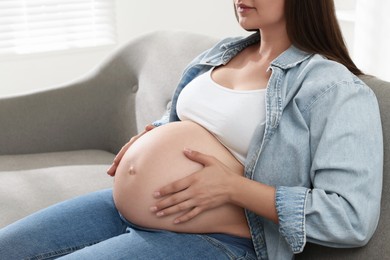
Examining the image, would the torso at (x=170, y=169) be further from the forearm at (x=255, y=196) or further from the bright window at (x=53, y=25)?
the bright window at (x=53, y=25)

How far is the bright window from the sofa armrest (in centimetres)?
138

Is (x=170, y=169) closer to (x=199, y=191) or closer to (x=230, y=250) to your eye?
(x=199, y=191)

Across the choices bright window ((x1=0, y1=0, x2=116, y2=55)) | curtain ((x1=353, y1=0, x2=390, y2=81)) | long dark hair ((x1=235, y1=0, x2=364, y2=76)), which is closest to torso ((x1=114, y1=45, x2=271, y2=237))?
long dark hair ((x1=235, y1=0, x2=364, y2=76))

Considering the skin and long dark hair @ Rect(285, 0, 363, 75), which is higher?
long dark hair @ Rect(285, 0, 363, 75)

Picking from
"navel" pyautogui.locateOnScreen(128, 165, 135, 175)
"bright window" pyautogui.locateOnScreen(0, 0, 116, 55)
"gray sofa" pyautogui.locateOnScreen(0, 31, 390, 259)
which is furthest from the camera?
"bright window" pyautogui.locateOnScreen(0, 0, 116, 55)

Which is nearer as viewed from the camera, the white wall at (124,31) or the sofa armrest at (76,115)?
the sofa armrest at (76,115)

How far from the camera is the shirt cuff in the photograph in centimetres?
133

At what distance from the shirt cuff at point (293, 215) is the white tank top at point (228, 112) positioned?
0.57ft

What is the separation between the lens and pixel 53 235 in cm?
151

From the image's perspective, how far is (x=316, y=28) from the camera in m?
1.52

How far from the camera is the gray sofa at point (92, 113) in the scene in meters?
2.19

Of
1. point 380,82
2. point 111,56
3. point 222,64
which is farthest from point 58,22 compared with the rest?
point 380,82

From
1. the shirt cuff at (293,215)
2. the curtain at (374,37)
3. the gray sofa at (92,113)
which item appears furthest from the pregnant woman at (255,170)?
the curtain at (374,37)

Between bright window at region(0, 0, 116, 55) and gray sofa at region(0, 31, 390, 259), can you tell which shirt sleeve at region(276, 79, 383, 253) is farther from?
bright window at region(0, 0, 116, 55)
